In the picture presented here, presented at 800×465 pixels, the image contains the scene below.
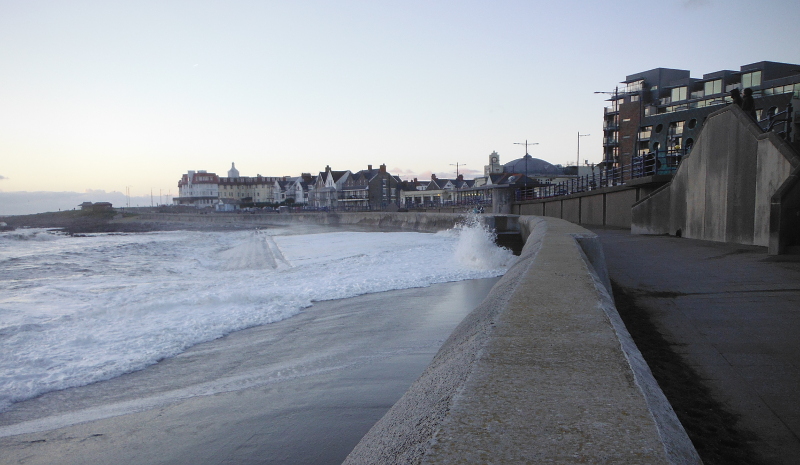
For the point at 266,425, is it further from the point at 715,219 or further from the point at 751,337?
the point at 715,219

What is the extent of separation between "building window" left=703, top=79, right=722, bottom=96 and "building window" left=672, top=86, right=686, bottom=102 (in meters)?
2.73

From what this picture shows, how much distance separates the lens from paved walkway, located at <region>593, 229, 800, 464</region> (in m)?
3.15

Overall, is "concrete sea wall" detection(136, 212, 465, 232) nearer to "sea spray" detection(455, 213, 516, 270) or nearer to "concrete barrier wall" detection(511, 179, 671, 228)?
"concrete barrier wall" detection(511, 179, 671, 228)

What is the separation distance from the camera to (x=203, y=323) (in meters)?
8.19

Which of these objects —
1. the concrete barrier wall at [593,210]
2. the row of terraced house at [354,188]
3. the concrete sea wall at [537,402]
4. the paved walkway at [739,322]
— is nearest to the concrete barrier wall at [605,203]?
the concrete barrier wall at [593,210]

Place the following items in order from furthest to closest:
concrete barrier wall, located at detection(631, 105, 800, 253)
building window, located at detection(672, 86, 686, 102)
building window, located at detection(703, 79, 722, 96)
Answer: building window, located at detection(672, 86, 686, 102) → building window, located at detection(703, 79, 722, 96) → concrete barrier wall, located at detection(631, 105, 800, 253)

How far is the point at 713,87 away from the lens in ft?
210

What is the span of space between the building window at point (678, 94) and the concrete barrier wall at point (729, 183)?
204 feet

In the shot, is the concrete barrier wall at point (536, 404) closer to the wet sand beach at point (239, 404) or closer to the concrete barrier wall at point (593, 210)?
the wet sand beach at point (239, 404)

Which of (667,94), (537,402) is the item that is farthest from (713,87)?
(537,402)

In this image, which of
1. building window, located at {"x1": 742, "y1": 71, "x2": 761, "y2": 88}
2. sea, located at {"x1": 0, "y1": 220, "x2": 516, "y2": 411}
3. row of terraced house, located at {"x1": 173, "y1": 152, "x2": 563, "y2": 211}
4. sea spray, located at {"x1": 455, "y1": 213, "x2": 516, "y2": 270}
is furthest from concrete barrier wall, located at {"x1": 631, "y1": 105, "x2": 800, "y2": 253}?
building window, located at {"x1": 742, "y1": 71, "x2": 761, "y2": 88}

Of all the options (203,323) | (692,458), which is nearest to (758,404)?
(692,458)

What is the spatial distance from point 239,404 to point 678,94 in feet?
251

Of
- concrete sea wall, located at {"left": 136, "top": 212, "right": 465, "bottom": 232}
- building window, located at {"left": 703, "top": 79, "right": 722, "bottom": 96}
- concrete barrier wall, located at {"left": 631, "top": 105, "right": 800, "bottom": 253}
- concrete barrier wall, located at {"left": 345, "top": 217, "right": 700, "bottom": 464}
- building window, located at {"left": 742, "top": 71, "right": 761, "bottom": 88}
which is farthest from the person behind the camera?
building window, located at {"left": 703, "top": 79, "right": 722, "bottom": 96}
